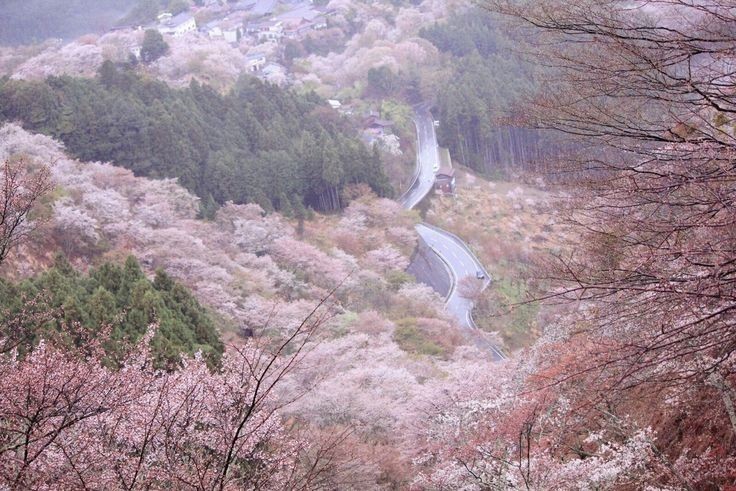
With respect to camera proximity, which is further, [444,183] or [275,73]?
[275,73]

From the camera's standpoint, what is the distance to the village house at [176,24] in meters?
44.1

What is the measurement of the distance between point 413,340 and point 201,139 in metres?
13.0

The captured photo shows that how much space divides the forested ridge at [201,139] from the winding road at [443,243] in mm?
2843

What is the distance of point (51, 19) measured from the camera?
45.7 metres

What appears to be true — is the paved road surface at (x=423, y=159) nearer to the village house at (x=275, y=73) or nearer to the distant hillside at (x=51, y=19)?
the village house at (x=275, y=73)

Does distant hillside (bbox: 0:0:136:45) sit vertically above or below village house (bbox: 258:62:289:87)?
above

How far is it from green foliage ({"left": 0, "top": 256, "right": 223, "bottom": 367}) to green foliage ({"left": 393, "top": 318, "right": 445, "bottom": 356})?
563cm

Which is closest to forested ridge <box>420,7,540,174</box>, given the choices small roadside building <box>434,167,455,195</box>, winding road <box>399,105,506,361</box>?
winding road <box>399,105,506,361</box>

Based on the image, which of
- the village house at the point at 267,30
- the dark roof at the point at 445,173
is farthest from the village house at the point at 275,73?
the dark roof at the point at 445,173

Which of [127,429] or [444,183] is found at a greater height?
[127,429]

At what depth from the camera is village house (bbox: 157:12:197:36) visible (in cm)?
4413

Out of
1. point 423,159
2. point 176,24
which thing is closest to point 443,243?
point 423,159

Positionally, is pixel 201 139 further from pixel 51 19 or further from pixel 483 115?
pixel 51 19

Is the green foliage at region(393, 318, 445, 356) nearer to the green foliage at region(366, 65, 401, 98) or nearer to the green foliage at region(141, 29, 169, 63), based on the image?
the green foliage at region(366, 65, 401, 98)
